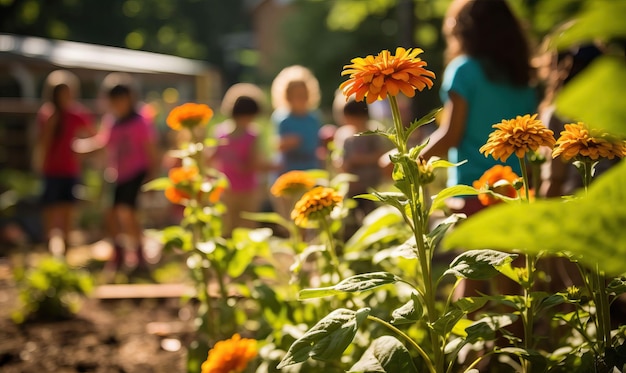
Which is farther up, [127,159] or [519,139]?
[127,159]

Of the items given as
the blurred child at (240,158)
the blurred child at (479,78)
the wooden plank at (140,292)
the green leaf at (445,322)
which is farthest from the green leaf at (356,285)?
the blurred child at (240,158)

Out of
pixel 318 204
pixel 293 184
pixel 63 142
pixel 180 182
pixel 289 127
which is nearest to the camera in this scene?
pixel 318 204

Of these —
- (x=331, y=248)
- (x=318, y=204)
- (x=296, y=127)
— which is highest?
(x=296, y=127)

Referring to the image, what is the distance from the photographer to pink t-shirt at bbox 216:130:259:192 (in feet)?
18.9

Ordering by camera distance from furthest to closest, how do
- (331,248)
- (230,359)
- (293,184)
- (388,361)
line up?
1. (293,184)
2. (331,248)
3. (230,359)
4. (388,361)

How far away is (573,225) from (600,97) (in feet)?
0.38

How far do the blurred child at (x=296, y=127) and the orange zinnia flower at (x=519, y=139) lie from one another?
13.3ft

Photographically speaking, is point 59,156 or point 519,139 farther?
point 59,156

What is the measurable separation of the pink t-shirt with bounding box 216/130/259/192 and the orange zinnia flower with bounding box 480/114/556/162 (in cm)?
430

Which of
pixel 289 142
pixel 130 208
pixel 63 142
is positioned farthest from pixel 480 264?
pixel 63 142

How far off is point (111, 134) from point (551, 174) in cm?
457

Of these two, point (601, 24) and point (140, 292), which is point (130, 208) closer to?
point (140, 292)

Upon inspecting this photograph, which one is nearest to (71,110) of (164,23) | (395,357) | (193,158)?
(193,158)

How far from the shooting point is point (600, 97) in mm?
578
